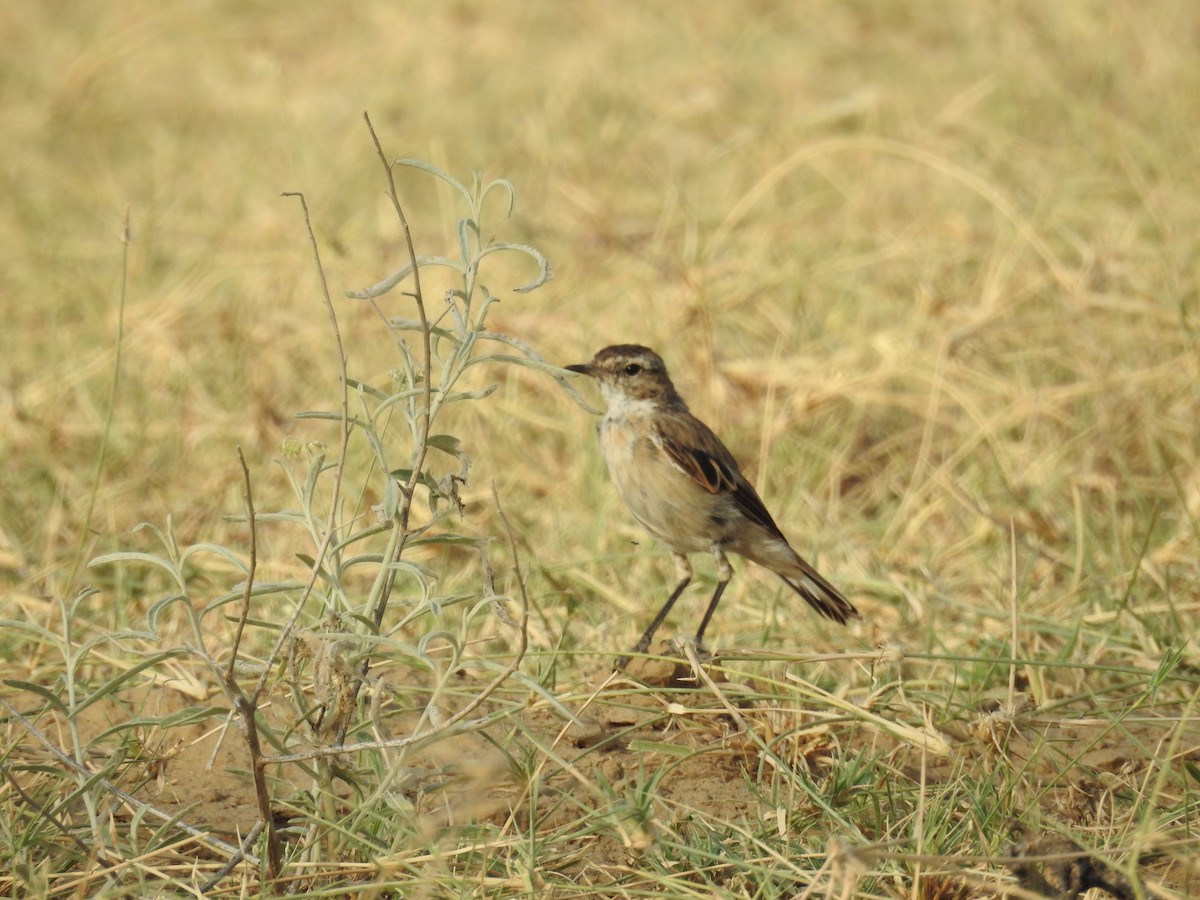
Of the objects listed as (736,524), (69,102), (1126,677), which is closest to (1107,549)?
(1126,677)

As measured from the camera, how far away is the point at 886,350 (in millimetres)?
7250

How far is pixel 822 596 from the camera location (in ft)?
16.6

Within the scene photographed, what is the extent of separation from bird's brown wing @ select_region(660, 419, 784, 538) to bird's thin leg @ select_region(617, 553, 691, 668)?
0.93 feet

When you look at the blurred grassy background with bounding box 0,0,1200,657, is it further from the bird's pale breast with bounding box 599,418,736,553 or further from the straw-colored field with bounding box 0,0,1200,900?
the bird's pale breast with bounding box 599,418,736,553

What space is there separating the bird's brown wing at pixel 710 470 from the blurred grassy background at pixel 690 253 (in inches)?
22.8

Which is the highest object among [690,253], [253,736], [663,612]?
[690,253]

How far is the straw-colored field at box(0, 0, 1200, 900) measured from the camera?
3.34 m

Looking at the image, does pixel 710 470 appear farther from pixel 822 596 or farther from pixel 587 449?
pixel 587 449

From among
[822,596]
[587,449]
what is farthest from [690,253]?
[822,596]

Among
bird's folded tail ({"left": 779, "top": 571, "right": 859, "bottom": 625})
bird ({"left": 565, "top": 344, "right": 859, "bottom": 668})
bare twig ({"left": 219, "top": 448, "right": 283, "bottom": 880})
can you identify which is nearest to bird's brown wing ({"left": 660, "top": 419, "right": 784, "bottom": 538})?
bird ({"left": 565, "top": 344, "right": 859, "bottom": 668})

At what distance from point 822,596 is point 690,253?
136 inches

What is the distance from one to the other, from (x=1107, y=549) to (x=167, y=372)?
15.4 feet

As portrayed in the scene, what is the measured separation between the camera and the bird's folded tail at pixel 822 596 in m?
5.00

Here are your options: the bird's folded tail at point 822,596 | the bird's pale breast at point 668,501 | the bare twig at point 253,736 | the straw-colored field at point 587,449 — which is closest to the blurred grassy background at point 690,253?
the straw-colored field at point 587,449
